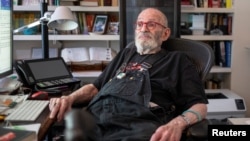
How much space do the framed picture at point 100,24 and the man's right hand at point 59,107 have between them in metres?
1.45

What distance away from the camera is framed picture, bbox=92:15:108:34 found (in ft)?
9.50

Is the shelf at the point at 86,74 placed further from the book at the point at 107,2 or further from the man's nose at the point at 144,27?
the man's nose at the point at 144,27

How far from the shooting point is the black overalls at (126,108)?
139cm

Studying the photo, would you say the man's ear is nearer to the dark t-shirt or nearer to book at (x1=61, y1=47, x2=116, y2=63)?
the dark t-shirt

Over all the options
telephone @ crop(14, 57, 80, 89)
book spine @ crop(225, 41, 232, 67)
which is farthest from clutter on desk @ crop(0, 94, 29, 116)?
book spine @ crop(225, 41, 232, 67)

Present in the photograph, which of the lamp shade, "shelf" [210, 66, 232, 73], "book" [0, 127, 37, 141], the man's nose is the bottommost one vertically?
"shelf" [210, 66, 232, 73]

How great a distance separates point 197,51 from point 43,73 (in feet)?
3.04

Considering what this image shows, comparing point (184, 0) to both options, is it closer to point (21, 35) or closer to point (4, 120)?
point (21, 35)

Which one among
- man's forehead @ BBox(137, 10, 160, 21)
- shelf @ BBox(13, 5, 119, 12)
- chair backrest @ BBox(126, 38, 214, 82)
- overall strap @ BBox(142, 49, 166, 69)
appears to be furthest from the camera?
shelf @ BBox(13, 5, 119, 12)

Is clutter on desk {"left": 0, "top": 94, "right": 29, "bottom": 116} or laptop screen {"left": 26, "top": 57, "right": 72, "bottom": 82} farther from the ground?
laptop screen {"left": 26, "top": 57, "right": 72, "bottom": 82}

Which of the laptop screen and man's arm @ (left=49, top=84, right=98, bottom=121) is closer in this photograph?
man's arm @ (left=49, top=84, right=98, bottom=121)

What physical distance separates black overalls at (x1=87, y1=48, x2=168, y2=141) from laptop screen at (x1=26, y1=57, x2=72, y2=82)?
1.08 feet

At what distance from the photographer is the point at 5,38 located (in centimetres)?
154

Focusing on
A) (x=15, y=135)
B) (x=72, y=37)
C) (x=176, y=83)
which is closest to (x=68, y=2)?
(x=72, y=37)
